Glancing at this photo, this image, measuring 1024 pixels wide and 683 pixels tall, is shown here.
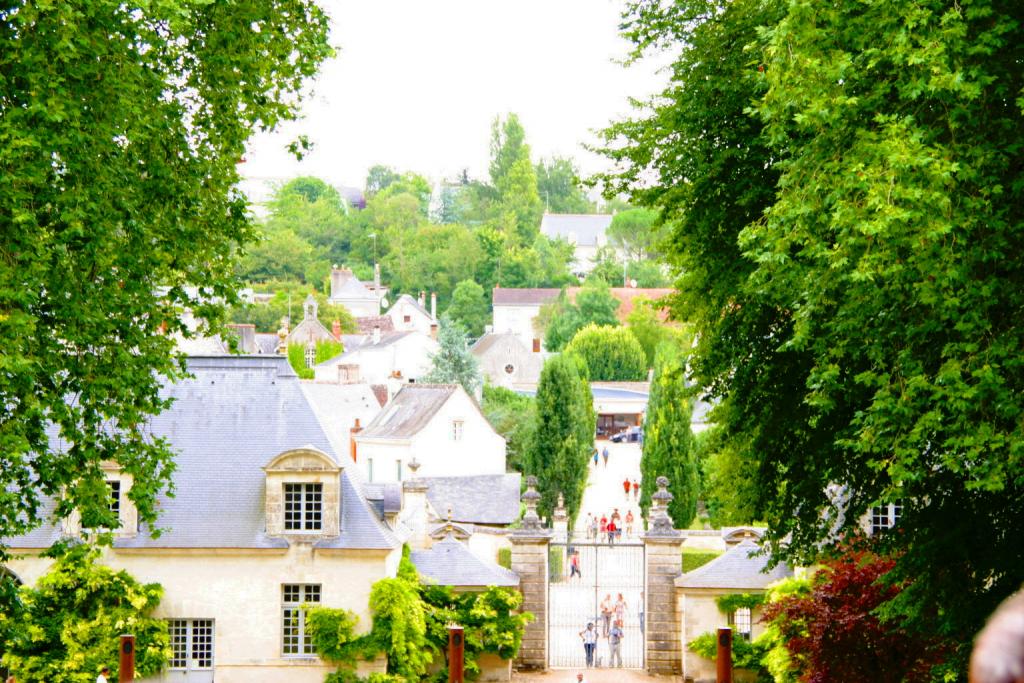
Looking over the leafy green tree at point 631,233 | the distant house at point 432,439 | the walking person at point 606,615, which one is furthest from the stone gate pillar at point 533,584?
the leafy green tree at point 631,233

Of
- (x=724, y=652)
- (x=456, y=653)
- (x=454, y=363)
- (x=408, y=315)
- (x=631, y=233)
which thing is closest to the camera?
(x=724, y=652)

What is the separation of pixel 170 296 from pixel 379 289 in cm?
12449

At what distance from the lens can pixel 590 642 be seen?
110 ft

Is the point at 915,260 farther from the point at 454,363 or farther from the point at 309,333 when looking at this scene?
the point at 309,333

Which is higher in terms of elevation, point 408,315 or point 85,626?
point 408,315

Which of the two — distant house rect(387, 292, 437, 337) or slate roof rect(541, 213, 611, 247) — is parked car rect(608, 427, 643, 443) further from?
slate roof rect(541, 213, 611, 247)

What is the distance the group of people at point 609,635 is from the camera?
33.6 metres

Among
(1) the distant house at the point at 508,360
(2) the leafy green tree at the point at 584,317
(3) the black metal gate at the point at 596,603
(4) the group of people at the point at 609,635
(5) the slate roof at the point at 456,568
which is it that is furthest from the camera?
(2) the leafy green tree at the point at 584,317

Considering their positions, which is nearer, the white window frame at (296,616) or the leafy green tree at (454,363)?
Result: the white window frame at (296,616)

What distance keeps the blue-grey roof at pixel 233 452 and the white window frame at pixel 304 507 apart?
1.48 feet

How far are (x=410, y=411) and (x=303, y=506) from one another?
97.4 ft

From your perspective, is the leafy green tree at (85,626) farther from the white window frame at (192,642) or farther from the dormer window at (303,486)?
the dormer window at (303,486)

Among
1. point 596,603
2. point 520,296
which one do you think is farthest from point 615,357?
point 596,603

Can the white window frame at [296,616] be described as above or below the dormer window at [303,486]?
below
